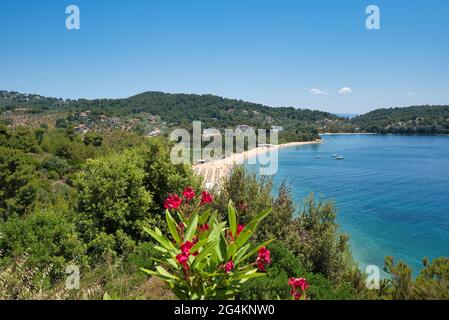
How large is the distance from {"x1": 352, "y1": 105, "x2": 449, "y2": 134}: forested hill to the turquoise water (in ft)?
156

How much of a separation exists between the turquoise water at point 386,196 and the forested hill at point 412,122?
156 ft

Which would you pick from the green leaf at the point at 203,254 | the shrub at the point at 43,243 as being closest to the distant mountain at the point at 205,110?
the shrub at the point at 43,243

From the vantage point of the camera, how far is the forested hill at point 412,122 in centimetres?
11476

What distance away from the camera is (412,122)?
12262 centimetres

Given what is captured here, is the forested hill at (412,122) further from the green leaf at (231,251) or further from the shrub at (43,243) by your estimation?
the green leaf at (231,251)

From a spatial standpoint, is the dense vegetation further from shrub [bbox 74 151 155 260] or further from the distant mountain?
the distant mountain

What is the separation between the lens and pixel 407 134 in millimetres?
123250

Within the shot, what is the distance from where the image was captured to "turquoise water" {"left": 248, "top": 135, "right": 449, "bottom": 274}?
2536cm

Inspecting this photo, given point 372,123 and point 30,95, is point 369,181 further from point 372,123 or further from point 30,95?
point 30,95

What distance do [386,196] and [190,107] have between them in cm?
10107

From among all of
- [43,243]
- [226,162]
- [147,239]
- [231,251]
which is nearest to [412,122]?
[226,162]

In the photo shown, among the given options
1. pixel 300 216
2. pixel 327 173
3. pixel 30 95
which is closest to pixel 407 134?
pixel 327 173

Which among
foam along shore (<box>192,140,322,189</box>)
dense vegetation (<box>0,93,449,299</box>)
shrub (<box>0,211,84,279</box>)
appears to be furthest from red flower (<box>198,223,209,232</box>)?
foam along shore (<box>192,140,322,189</box>)

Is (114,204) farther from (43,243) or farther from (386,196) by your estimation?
(386,196)
